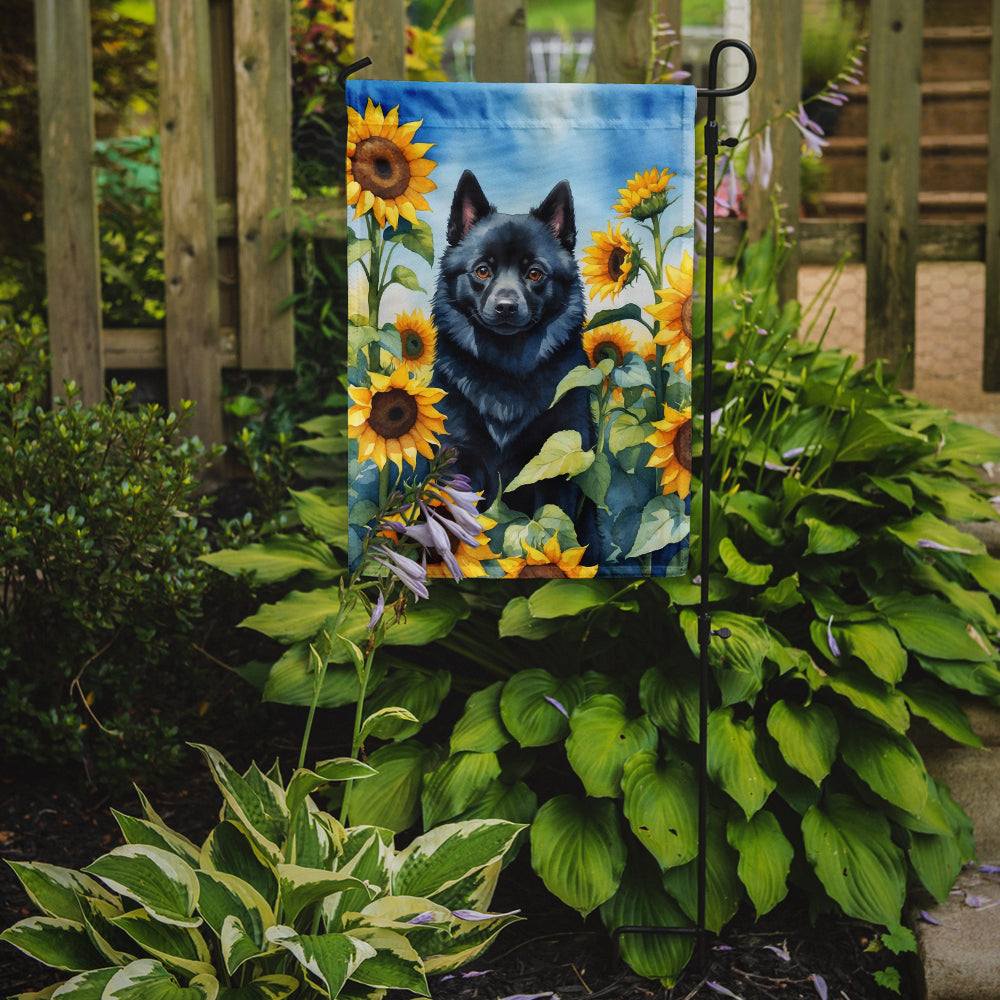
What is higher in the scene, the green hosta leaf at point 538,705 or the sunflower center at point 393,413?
the sunflower center at point 393,413

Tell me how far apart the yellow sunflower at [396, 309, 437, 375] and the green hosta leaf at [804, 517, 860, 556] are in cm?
86

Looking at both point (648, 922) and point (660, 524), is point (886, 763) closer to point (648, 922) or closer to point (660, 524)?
point (648, 922)

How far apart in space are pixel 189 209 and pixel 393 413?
1.72 metres

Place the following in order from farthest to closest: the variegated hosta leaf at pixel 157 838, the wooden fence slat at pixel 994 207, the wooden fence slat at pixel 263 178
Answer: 1. the wooden fence slat at pixel 994 207
2. the wooden fence slat at pixel 263 178
3. the variegated hosta leaf at pixel 157 838

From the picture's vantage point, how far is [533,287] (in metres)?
1.76

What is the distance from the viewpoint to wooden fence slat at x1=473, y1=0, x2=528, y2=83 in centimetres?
294

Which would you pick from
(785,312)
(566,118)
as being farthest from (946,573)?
(566,118)

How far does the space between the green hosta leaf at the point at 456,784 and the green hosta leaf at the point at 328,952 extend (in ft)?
1.41

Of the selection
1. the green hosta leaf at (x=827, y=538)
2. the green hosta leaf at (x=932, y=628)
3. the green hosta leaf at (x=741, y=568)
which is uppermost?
the green hosta leaf at (x=827, y=538)

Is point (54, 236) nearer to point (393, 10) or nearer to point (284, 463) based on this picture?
point (284, 463)

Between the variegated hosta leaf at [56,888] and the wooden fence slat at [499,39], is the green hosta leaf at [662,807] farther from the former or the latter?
the wooden fence slat at [499,39]

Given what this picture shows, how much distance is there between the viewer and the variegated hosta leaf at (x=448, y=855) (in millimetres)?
1622

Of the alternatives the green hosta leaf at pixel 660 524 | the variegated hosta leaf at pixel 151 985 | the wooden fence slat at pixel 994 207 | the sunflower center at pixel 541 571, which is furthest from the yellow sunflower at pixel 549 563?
the wooden fence slat at pixel 994 207

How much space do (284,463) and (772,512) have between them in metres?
1.45
